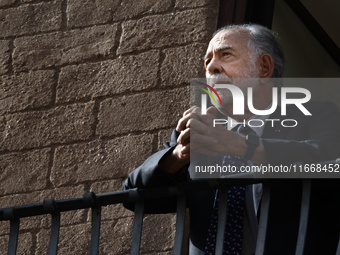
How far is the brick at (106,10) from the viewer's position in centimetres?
527

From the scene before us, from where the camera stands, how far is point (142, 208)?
3.33 metres

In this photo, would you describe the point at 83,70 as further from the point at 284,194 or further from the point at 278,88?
the point at 284,194

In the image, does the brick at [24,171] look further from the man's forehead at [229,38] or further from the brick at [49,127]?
the man's forehead at [229,38]

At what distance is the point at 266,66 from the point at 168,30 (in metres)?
1.30

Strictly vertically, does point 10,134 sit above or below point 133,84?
below

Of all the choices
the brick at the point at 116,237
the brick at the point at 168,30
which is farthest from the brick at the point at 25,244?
the brick at the point at 168,30

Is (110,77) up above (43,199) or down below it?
above

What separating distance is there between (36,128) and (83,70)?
0.41m

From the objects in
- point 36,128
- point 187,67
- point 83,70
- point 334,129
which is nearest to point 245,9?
point 187,67

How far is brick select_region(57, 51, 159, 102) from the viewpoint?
507cm

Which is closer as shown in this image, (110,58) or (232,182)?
(232,182)

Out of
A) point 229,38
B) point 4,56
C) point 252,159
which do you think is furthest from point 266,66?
point 4,56

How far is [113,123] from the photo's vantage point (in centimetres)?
498

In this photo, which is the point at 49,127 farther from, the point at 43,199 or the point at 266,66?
the point at 266,66
